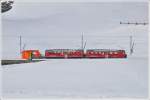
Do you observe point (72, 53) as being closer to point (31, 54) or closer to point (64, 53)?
point (64, 53)

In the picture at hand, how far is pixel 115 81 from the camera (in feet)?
20.6

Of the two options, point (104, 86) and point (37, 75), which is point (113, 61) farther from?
point (37, 75)

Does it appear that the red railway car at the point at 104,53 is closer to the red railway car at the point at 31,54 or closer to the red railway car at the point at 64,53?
the red railway car at the point at 64,53

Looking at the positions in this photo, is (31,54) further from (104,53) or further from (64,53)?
(104,53)

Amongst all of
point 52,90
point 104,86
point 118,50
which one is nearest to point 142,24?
point 118,50

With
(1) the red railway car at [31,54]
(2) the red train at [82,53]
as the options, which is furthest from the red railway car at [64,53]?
(1) the red railway car at [31,54]

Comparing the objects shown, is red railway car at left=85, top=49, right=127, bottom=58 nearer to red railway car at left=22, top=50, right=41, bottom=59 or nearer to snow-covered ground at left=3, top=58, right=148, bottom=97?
snow-covered ground at left=3, top=58, right=148, bottom=97

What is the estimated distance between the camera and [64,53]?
655 centimetres

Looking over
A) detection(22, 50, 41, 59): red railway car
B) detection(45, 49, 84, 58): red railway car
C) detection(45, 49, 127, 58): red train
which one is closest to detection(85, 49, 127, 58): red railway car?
detection(45, 49, 127, 58): red train

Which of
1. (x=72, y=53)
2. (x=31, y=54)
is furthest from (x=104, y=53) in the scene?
(x=31, y=54)

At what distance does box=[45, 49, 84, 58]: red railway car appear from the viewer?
645 cm

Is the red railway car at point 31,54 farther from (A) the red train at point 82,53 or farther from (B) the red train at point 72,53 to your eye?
(A) the red train at point 82,53

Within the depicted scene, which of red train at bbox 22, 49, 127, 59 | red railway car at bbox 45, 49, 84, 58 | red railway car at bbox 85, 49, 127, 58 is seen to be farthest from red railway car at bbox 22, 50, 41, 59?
red railway car at bbox 85, 49, 127, 58

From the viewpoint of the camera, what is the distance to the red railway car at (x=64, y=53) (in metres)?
6.45
